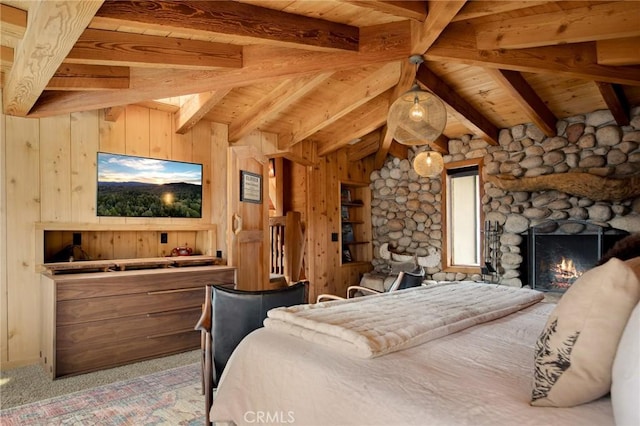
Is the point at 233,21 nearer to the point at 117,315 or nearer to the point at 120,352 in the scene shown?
the point at 117,315

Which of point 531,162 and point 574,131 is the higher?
point 574,131

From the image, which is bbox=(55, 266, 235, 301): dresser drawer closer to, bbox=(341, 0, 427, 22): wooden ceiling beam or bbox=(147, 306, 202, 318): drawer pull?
bbox=(147, 306, 202, 318): drawer pull

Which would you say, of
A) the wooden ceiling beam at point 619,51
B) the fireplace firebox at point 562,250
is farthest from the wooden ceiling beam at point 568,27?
the fireplace firebox at point 562,250

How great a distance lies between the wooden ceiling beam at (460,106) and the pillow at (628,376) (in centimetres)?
307

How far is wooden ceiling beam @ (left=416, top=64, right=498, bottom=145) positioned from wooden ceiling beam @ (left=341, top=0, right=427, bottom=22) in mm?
1123

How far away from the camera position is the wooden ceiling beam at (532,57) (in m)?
2.81

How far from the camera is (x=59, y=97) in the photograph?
3.10 m

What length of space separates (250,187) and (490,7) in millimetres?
2751

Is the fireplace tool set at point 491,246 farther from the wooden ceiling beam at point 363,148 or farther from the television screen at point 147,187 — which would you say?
the television screen at point 147,187

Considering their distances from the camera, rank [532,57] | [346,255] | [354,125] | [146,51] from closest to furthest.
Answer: [146,51], [532,57], [354,125], [346,255]

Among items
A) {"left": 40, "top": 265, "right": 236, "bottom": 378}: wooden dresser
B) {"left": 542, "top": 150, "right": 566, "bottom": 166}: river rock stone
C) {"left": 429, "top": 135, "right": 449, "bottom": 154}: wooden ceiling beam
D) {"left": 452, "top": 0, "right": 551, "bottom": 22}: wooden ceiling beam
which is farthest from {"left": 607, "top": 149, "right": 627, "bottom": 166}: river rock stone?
{"left": 40, "top": 265, "right": 236, "bottom": 378}: wooden dresser

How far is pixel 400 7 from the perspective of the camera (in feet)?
7.43

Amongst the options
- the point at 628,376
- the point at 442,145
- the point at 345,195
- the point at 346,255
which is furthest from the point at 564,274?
the point at 628,376

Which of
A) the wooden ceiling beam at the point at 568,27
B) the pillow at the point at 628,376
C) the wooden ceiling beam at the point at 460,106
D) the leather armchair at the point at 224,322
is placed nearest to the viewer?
the pillow at the point at 628,376
